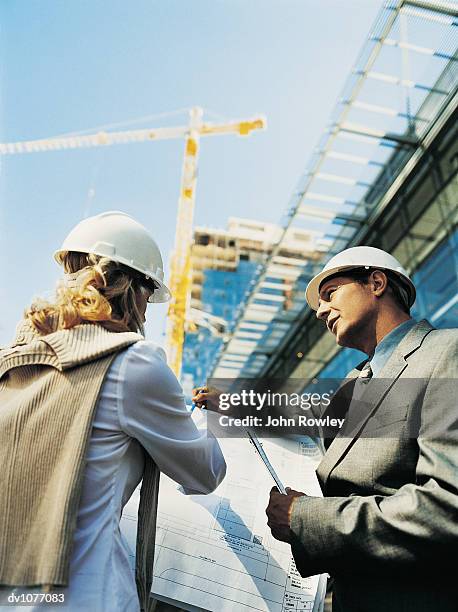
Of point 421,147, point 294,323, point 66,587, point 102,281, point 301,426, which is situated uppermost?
point 421,147

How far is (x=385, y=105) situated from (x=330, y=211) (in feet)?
7.77

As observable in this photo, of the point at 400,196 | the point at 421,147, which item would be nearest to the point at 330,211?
the point at 400,196

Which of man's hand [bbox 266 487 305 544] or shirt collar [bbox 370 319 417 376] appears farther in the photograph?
shirt collar [bbox 370 319 417 376]

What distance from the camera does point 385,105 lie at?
9156mm

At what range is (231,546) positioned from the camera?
209 centimetres

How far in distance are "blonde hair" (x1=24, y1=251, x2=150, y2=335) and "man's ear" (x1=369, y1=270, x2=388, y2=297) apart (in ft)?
3.49

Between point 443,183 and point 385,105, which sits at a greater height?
point 385,105

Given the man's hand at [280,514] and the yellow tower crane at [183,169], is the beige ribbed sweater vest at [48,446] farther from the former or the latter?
the yellow tower crane at [183,169]

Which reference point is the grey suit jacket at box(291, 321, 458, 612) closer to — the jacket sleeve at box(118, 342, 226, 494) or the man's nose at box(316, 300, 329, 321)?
the jacket sleeve at box(118, 342, 226, 494)

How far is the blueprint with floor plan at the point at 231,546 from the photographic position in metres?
1.99

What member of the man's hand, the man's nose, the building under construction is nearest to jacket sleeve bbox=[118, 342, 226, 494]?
the man's hand

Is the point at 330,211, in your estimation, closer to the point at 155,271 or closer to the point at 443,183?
the point at 443,183

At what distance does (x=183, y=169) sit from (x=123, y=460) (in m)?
29.5

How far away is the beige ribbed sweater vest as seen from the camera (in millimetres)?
1436
